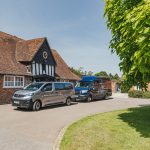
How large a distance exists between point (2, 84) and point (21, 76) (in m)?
3.10

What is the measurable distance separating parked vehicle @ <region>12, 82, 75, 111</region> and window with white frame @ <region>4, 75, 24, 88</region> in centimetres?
560

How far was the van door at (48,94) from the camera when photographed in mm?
18467

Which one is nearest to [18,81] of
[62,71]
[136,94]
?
[62,71]

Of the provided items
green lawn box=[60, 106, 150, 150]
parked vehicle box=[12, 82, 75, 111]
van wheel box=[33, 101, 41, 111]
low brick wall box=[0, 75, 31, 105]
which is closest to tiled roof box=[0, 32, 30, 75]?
low brick wall box=[0, 75, 31, 105]

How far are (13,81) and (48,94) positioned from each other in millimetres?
7337

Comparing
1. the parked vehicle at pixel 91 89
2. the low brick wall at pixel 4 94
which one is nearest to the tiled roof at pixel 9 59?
the low brick wall at pixel 4 94

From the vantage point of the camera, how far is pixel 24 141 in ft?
28.4

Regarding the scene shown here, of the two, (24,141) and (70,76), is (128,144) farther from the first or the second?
(70,76)

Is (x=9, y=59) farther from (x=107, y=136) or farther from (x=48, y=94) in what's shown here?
(x=107, y=136)

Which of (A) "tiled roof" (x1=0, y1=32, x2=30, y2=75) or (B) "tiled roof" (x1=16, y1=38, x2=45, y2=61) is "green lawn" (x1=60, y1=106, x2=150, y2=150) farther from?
(B) "tiled roof" (x1=16, y1=38, x2=45, y2=61)

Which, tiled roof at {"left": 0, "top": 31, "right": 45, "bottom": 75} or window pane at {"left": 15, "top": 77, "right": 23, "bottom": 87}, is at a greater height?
tiled roof at {"left": 0, "top": 31, "right": 45, "bottom": 75}

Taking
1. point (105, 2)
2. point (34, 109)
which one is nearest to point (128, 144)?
point (105, 2)

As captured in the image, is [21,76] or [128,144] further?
[21,76]

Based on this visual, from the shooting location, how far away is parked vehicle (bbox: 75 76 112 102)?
2478 centimetres
